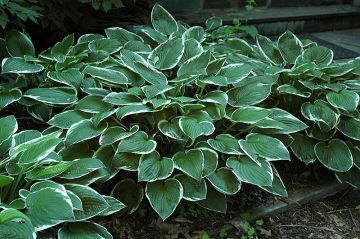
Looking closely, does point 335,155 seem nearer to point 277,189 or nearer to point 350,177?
point 350,177

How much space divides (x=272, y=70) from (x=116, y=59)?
0.91 m

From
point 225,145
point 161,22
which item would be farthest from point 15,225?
point 161,22

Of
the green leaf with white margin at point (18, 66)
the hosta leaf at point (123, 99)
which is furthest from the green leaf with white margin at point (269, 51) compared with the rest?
the green leaf with white margin at point (18, 66)

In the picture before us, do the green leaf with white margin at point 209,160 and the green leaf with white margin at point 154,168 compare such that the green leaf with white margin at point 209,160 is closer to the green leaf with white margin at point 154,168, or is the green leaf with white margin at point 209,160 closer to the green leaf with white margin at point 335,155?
the green leaf with white margin at point 154,168

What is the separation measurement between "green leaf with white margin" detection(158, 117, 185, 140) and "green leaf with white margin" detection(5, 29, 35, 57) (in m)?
1.03

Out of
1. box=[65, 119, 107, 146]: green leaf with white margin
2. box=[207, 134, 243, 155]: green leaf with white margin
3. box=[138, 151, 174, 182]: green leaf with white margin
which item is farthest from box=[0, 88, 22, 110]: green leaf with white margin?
box=[207, 134, 243, 155]: green leaf with white margin

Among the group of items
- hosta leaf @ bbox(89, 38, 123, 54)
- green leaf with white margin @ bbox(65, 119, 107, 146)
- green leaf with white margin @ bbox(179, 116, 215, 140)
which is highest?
hosta leaf @ bbox(89, 38, 123, 54)

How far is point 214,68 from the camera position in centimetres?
267

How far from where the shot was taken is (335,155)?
8.57ft

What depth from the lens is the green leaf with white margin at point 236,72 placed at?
8.40 feet

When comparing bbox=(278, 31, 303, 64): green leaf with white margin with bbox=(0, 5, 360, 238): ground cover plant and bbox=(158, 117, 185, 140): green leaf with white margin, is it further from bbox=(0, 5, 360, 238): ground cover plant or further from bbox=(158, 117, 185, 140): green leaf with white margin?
bbox=(158, 117, 185, 140): green leaf with white margin

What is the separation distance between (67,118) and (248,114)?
90 cm

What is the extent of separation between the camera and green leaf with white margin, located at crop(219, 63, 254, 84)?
101 inches

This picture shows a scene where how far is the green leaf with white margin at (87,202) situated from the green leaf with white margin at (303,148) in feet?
3.80
